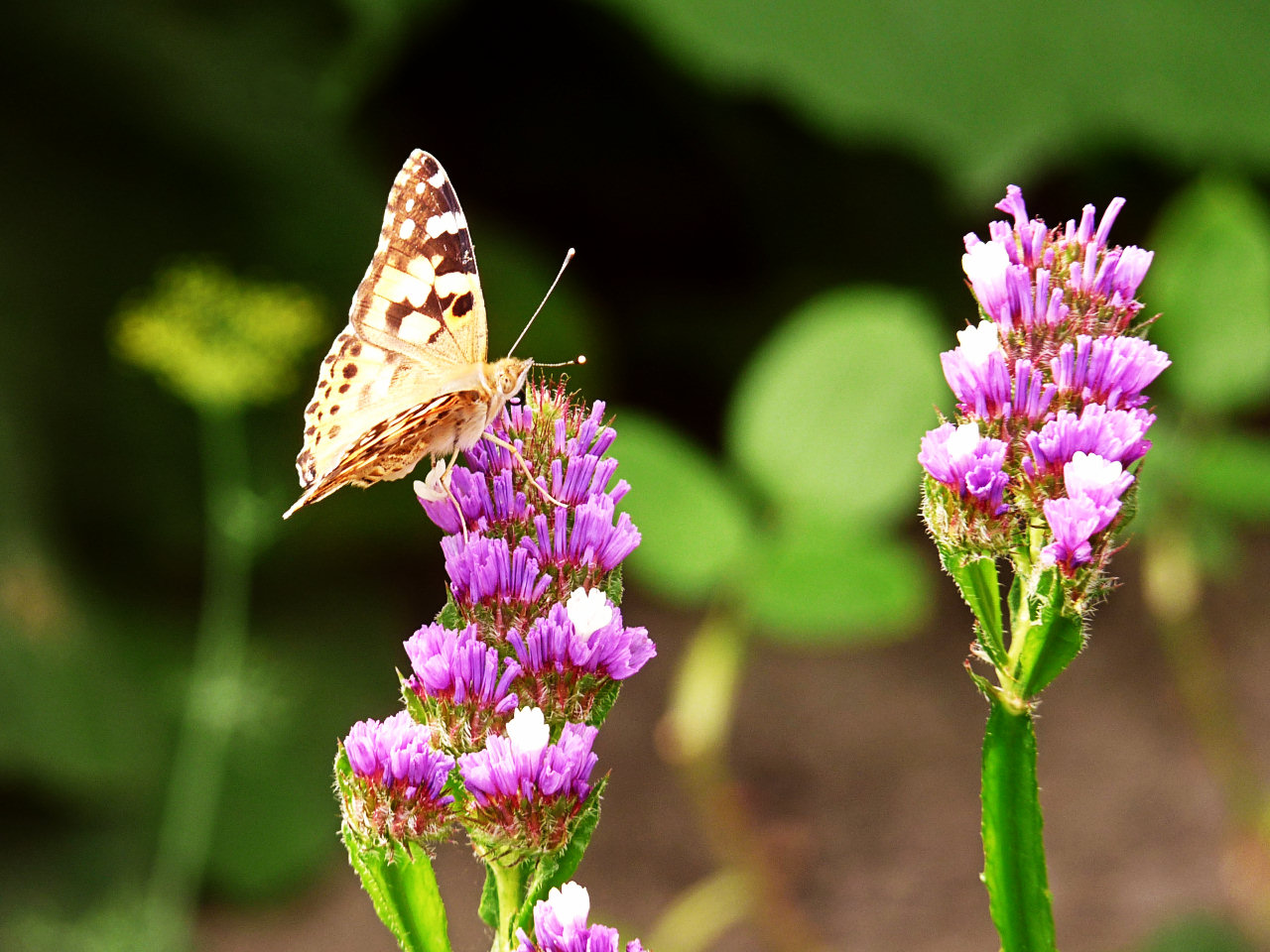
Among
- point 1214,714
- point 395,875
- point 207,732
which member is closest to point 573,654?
point 395,875

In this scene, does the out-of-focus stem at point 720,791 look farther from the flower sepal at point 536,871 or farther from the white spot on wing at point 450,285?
the flower sepal at point 536,871

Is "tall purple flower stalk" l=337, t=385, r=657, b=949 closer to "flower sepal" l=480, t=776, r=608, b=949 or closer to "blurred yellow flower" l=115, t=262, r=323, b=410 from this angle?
"flower sepal" l=480, t=776, r=608, b=949

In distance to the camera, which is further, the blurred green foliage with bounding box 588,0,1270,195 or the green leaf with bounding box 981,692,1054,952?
the blurred green foliage with bounding box 588,0,1270,195

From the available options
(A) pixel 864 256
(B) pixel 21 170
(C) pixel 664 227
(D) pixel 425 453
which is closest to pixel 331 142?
(B) pixel 21 170

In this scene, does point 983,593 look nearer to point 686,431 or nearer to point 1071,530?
point 1071,530

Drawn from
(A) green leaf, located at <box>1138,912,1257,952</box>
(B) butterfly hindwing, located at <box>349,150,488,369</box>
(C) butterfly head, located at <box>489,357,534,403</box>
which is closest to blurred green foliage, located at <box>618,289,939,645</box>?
(A) green leaf, located at <box>1138,912,1257,952</box>

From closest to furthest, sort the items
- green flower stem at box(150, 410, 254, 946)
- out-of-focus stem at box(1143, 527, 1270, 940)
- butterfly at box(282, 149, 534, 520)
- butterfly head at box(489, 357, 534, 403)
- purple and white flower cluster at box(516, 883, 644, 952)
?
purple and white flower cluster at box(516, 883, 644, 952), butterfly head at box(489, 357, 534, 403), butterfly at box(282, 149, 534, 520), out-of-focus stem at box(1143, 527, 1270, 940), green flower stem at box(150, 410, 254, 946)

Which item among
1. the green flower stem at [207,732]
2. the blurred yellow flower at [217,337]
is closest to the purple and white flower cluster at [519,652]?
the blurred yellow flower at [217,337]
